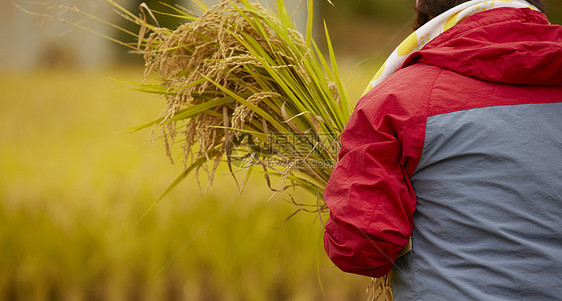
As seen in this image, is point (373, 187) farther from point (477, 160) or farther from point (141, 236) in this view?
point (141, 236)

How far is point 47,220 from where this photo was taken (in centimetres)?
291

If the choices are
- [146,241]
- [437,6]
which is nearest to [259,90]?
[437,6]

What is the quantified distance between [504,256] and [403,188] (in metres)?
0.22

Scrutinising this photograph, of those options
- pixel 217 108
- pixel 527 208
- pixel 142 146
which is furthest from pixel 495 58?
pixel 142 146

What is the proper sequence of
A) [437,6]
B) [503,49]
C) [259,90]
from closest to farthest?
[503,49]
[437,6]
[259,90]

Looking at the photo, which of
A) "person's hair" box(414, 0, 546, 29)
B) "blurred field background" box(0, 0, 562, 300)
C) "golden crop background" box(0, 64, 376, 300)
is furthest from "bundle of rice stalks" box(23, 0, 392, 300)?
"golden crop background" box(0, 64, 376, 300)

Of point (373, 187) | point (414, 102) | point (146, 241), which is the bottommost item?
point (146, 241)

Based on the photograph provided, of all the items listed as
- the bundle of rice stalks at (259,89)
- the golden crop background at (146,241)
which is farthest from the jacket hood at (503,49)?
the golden crop background at (146,241)

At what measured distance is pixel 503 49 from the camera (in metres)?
0.92

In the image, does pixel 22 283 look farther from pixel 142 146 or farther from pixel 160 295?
pixel 142 146

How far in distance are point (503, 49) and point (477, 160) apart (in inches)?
8.1

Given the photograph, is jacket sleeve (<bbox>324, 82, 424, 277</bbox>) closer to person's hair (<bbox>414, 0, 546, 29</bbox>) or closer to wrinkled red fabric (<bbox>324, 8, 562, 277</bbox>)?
wrinkled red fabric (<bbox>324, 8, 562, 277</bbox>)

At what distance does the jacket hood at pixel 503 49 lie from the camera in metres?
0.92

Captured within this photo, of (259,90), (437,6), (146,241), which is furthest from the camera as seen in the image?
(146,241)
